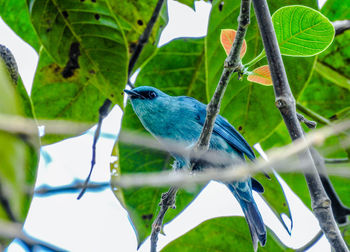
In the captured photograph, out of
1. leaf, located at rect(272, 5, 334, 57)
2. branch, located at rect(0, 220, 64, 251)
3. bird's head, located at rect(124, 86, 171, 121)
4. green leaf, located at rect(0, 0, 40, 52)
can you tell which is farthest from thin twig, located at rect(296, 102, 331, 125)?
branch, located at rect(0, 220, 64, 251)

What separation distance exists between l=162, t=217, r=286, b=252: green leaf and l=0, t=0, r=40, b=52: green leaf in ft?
4.98

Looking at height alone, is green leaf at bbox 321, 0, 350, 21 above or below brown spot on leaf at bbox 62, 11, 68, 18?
above

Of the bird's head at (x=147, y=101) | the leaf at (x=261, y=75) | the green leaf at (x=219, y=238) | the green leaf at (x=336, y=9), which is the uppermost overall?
the green leaf at (x=336, y=9)

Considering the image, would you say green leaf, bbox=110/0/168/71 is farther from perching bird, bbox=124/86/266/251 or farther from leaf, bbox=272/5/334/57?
leaf, bbox=272/5/334/57

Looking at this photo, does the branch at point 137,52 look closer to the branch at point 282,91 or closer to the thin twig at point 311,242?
the thin twig at point 311,242

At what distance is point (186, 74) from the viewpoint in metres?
3.28

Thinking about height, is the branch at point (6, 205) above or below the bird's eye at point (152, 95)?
above

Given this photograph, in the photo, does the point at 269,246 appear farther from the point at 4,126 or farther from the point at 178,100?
the point at 4,126

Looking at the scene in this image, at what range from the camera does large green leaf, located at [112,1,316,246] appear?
2.60 m

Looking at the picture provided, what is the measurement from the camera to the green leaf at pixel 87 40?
2557mm

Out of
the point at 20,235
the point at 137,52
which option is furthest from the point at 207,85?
the point at 20,235

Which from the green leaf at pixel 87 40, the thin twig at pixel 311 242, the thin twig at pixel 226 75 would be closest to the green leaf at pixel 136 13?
the green leaf at pixel 87 40

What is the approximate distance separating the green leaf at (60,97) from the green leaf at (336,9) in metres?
1.50

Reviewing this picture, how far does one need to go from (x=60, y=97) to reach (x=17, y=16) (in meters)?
0.54
